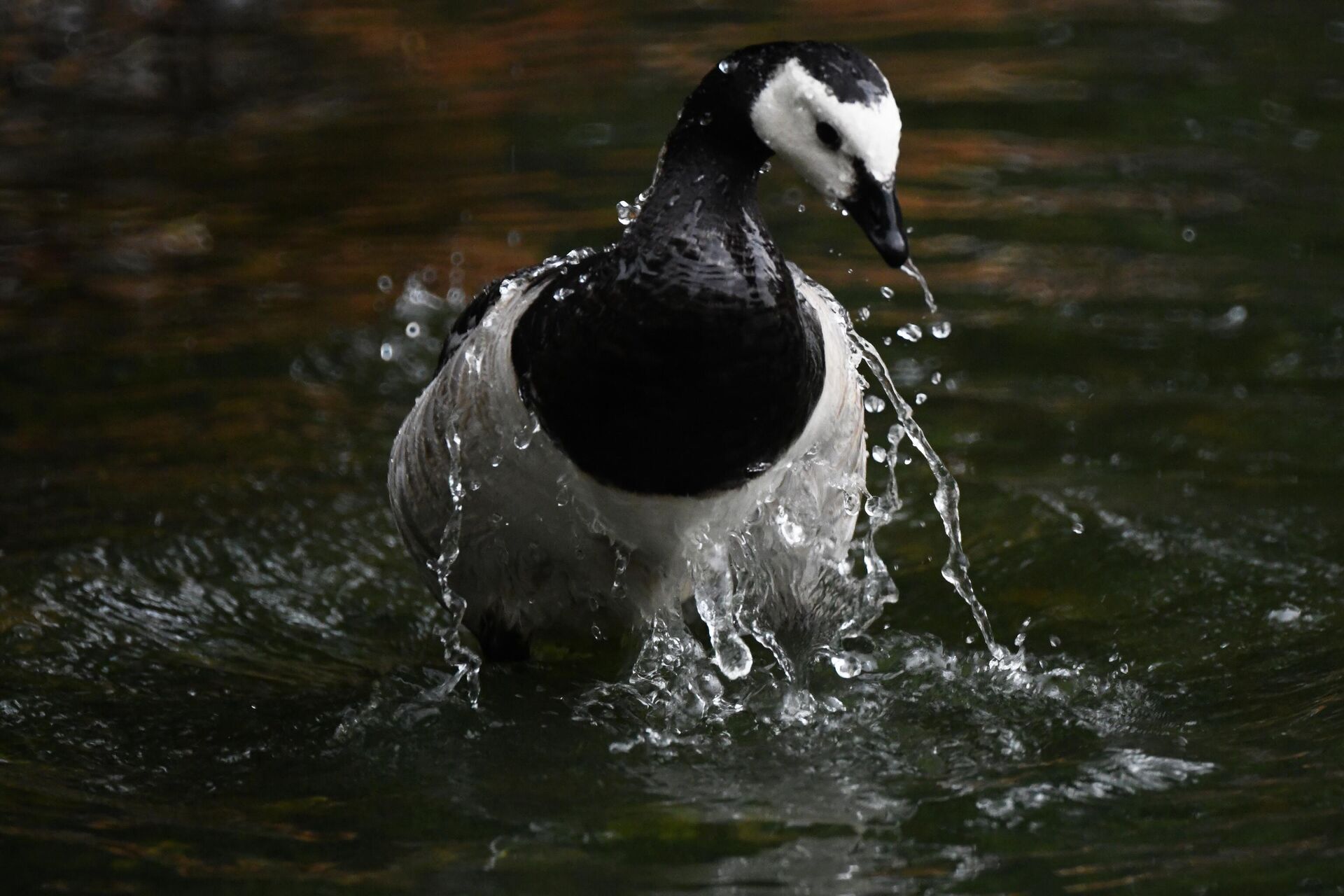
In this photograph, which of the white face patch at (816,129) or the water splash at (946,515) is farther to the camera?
the water splash at (946,515)

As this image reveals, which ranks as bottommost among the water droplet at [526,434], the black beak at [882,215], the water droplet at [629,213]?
the water droplet at [526,434]

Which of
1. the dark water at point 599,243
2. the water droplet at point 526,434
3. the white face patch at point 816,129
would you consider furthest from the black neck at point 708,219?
the dark water at point 599,243

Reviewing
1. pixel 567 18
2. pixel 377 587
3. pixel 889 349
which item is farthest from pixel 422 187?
pixel 377 587

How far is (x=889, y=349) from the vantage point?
8406 millimetres

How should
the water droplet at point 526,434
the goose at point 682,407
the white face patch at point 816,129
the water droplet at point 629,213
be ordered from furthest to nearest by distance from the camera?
the water droplet at point 629,213 < the water droplet at point 526,434 < the goose at point 682,407 < the white face patch at point 816,129

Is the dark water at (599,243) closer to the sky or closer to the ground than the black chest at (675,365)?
closer to the ground

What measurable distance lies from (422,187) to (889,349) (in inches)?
134

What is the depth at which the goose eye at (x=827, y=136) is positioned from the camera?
164 inches

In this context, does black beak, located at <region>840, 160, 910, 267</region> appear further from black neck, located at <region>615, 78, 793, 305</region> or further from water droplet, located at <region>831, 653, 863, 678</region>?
water droplet, located at <region>831, 653, 863, 678</region>

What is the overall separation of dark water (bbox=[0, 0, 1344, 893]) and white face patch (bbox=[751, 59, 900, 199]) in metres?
1.46

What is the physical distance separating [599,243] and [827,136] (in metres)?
5.16

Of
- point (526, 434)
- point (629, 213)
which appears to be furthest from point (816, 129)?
point (526, 434)

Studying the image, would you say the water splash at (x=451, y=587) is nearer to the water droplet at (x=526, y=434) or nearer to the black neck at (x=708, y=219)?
the water droplet at (x=526, y=434)

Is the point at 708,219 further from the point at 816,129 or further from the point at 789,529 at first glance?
the point at 789,529
